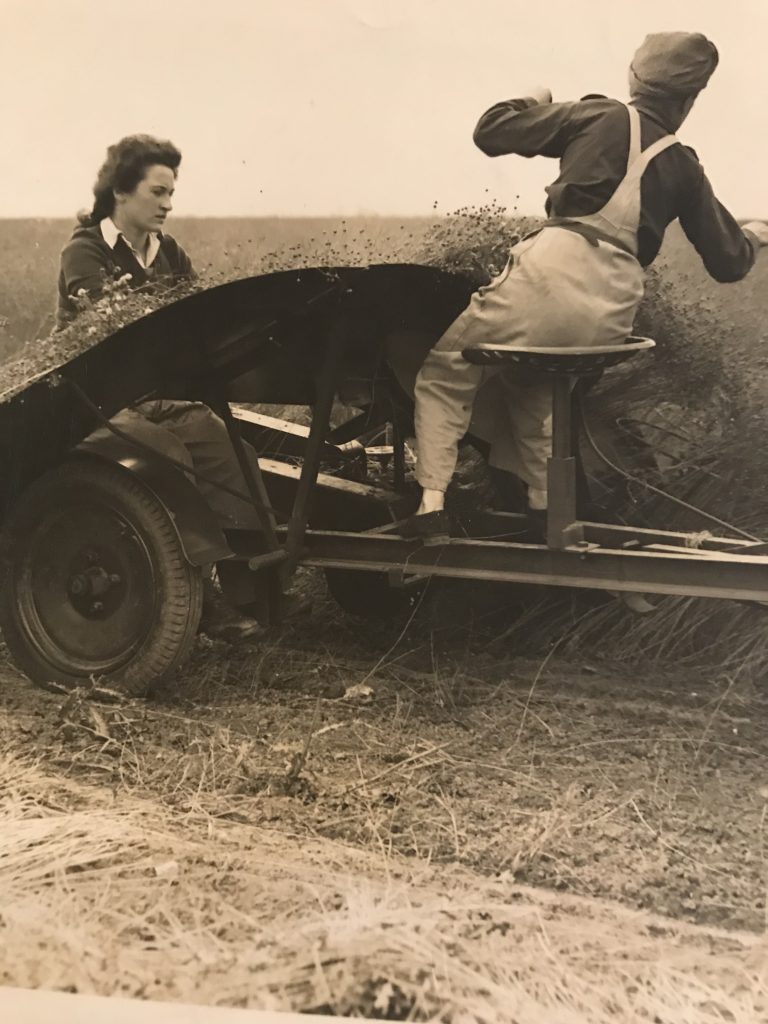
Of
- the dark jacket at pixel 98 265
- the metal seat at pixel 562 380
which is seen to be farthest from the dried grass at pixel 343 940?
the dark jacket at pixel 98 265

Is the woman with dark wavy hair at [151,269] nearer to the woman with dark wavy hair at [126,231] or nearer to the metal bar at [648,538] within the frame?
the woman with dark wavy hair at [126,231]

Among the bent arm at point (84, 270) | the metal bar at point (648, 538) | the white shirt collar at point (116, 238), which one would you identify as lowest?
the metal bar at point (648, 538)

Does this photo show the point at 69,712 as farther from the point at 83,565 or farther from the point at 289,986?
the point at 289,986

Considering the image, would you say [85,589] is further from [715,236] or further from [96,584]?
[715,236]

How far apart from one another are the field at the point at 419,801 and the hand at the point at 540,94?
0.54 m

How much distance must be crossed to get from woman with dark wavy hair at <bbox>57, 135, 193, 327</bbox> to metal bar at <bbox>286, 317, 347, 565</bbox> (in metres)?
0.63

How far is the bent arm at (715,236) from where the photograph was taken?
2.86 metres

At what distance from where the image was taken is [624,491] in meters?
3.43

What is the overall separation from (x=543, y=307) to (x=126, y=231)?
4.64 feet

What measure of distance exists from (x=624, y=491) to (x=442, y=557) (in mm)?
716

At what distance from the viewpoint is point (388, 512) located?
3.65m

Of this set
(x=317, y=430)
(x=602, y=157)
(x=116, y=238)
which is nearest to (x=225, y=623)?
(x=317, y=430)

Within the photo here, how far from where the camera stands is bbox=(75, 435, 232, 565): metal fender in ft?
10.6

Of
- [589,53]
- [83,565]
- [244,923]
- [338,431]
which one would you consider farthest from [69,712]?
[589,53]
